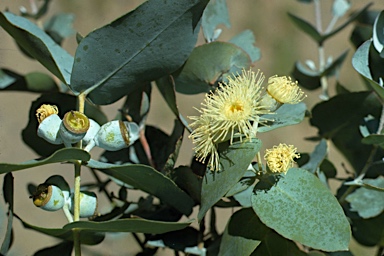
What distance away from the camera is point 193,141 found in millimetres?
571

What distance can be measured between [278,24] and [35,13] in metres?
2.05

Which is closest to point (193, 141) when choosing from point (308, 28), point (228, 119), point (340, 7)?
point (228, 119)

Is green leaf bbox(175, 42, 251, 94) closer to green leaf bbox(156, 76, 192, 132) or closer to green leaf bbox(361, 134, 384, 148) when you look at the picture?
green leaf bbox(156, 76, 192, 132)

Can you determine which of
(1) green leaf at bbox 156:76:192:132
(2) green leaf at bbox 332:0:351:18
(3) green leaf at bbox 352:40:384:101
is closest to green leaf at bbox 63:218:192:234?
(1) green leaf at bbox 156:76:192:132

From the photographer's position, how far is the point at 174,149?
678mm

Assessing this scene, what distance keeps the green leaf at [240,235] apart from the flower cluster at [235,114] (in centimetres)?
8

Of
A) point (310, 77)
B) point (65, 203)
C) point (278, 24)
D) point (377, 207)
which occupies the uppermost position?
point (65, 203)

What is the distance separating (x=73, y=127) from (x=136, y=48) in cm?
11

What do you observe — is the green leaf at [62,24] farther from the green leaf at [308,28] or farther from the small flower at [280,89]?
the small flower at [280,89]

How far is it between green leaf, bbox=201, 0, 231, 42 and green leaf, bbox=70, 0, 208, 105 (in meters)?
0.13

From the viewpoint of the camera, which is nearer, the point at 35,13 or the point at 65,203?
the point at 65,203

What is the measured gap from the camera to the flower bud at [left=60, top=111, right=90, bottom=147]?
53cm

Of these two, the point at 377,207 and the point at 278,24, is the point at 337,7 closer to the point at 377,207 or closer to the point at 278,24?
the point at 377,207

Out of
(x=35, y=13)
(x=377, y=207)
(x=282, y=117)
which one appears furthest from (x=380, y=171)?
(x=35, y=13)
